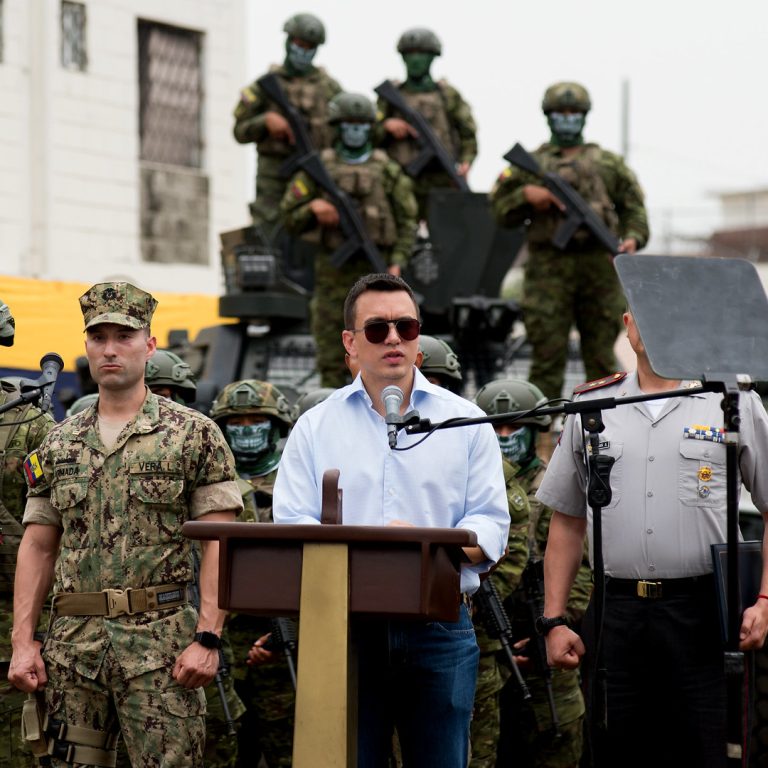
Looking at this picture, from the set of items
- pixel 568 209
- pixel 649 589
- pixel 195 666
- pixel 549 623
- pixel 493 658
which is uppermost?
pixel 568 209

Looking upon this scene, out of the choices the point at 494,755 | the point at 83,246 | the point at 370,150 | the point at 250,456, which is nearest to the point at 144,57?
the point at 83,246

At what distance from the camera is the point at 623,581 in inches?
215

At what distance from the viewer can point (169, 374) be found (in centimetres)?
846

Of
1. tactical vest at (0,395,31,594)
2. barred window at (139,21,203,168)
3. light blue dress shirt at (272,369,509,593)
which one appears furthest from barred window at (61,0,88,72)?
light blue dress shirt at (272,369,509,593)

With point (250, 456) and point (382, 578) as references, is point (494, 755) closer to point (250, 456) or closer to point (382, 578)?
point (250, 456)

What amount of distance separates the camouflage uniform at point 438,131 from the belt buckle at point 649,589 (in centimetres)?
852

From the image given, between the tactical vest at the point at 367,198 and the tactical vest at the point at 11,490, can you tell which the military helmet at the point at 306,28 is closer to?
the tactical vest at the point at 367,198

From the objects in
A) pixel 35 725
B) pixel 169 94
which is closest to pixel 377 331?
pixel 35 725

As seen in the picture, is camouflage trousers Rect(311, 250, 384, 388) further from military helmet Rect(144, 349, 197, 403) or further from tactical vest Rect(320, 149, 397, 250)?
military helmet Rect(144, 349, 197, 403)

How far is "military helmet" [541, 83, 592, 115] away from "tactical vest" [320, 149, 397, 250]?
1.73m

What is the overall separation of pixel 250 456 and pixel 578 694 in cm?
200

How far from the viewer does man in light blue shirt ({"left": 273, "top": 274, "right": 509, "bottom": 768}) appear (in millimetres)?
4656

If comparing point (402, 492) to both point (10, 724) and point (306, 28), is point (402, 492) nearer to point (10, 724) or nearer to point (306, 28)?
point (10, 724)

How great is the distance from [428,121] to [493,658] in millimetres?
7453
